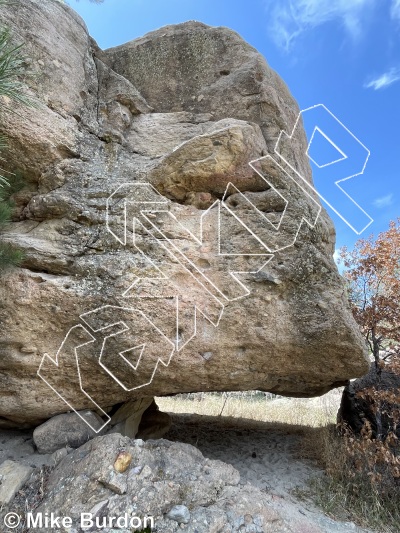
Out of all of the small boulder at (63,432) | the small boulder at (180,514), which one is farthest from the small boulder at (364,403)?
the small boulder at (63,432)

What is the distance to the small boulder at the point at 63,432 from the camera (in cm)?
381

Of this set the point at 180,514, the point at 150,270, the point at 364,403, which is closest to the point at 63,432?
the point at 180,514

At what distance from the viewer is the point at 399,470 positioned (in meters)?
4.04

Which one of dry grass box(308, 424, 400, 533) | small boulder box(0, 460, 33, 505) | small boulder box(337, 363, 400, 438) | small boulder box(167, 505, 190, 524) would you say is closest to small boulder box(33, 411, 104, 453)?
small boulder box(0, 460, 33, 505)

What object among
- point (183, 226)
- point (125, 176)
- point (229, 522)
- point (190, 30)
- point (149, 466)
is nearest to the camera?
point (229, 522)

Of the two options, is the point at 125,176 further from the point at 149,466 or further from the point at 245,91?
the point at 149,466

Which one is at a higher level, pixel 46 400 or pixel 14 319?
pixel 14 319

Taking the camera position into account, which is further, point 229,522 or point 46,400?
point 46,400

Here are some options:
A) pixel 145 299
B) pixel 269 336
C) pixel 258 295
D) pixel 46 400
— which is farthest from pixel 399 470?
pixel 46 400

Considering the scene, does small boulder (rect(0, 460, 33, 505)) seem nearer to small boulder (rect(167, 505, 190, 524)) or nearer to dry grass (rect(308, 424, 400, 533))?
small boulder (rect(167, 505, 190, 524))

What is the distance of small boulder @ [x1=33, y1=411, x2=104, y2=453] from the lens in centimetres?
381

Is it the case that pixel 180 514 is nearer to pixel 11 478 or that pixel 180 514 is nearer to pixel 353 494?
pixel 11 478

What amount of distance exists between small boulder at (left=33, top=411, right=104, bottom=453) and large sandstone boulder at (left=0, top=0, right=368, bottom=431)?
10 cm

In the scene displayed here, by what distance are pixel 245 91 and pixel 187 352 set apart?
333cm
